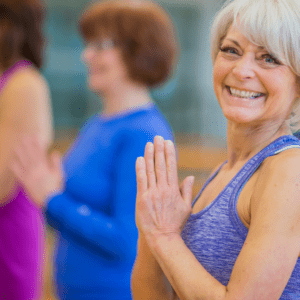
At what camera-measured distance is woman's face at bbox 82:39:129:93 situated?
1818mm

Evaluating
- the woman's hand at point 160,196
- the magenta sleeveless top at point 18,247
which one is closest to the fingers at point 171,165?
the woman's hand at point 160,196

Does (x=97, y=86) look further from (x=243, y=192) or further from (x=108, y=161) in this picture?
(x=243, y=192)

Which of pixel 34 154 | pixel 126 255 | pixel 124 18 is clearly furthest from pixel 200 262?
pixel 124 18

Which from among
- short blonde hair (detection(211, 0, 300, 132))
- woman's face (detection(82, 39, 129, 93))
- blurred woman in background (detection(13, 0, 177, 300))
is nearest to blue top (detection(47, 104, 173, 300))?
blurred woman in background (detection(13, 0, 177, 300))

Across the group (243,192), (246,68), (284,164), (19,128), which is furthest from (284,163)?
(19,128)

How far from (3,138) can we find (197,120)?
5.55 metres

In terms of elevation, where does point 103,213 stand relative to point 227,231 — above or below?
below

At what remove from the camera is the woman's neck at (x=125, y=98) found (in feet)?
5.90

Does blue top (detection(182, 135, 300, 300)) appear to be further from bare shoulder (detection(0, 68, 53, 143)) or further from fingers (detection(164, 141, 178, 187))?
bare shoulder (detection(0, 68, 53, 143))

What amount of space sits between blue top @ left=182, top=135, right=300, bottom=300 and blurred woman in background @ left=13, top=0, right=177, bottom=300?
21.9 inches

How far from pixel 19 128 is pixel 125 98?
19.3 inches

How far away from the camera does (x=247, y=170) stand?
3.23 feet

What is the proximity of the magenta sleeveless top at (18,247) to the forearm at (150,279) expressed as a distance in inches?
39.3

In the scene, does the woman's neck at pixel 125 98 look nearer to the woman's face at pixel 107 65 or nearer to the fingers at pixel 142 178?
the woman's face at pixel 107 65
